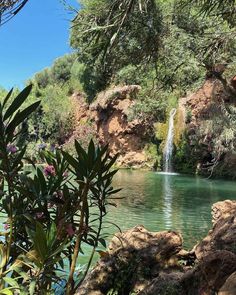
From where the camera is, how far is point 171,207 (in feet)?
39.9

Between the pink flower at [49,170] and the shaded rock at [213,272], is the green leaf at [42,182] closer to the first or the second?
the pink flower at [49,170]

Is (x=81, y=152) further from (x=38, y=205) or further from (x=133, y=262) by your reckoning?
(x=133, y=262)

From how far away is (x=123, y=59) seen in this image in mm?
7055

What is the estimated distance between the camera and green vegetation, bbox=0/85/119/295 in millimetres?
2283

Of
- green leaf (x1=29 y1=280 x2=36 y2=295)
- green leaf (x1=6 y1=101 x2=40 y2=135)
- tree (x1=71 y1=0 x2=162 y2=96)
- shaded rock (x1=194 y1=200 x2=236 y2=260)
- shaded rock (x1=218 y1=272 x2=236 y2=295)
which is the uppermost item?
tree (x1=71 y1=0 x2=162 y2=96)

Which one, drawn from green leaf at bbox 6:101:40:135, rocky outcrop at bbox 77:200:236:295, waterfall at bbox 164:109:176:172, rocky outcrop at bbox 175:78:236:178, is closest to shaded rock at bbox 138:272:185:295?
rocky outcrop at bbox 77:200:236:295

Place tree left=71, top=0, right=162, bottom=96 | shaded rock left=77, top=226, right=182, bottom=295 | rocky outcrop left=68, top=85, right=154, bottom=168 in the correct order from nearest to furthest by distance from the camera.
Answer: tree left=71, top=0, right=162, bottom=96 < shaded rock left=77, top=226, right=182, bottom=295 < rocky outcrop left=68, top=85, right=154, bottom=168

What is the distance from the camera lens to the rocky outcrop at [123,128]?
101 ft

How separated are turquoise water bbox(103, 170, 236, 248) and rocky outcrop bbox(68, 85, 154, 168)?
12221mm

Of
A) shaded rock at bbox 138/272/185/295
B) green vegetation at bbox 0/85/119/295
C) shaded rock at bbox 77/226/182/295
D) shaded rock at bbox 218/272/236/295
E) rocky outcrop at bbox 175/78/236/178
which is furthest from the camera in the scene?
rocky outcrop at bbox 175/78/236/178

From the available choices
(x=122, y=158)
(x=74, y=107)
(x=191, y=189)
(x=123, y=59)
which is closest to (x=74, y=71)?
(x=74, y=107)

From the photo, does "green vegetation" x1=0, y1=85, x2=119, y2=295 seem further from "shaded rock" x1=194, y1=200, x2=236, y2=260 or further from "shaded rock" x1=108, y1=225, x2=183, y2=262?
"shaded rock" x1=194, y1=200, x2=236, y2=260

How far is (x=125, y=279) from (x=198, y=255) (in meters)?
0.94

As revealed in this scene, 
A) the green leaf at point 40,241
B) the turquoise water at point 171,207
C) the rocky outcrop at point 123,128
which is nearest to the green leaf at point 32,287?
the green leaf at point 40,241
